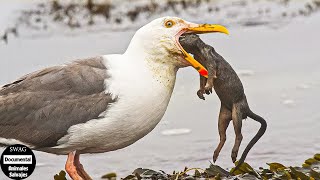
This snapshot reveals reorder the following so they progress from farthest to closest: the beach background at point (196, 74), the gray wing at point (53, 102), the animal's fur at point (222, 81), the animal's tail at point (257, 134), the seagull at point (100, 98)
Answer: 1. the beach background at point (196, 74)
2. the animal's tail at point (257, 134)
3. the animal's fur at point (222, 81)
4. the gray wing at point (53, 102)
5. the seagull at point (100, 98)

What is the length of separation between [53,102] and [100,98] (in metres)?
0.30

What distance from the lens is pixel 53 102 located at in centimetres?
474

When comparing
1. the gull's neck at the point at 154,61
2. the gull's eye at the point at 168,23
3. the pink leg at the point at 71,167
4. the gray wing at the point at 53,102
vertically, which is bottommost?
the pink leg at the point at 71,167

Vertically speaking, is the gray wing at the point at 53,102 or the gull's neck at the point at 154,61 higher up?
the gull's neck at the point at 154,61

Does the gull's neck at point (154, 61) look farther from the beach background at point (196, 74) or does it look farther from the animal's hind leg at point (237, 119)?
the beach background at point (196, 74)

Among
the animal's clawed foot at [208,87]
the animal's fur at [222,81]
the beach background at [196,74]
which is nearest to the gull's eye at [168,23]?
the animal's fur at [222,81]

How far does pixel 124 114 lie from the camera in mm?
4547

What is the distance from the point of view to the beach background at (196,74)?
6.73 m

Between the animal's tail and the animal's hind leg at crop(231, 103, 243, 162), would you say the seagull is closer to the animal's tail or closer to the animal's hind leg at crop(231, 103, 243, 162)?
the animal's hind leg at crop(231, 103, 243, 162)

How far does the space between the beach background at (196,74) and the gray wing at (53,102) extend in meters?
1.41

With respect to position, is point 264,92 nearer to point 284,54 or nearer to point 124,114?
point 284,54

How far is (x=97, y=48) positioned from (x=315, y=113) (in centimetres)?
472

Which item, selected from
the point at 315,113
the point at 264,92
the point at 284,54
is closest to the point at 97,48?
the point at 284,54

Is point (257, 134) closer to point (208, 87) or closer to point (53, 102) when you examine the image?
point (208, 87)
